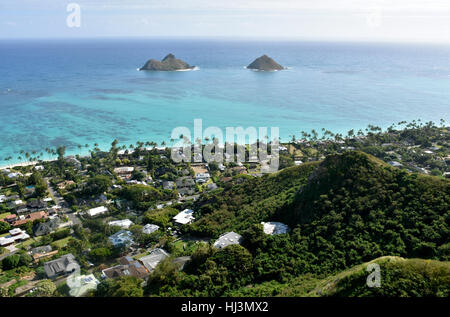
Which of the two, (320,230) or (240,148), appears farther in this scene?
(240,148)

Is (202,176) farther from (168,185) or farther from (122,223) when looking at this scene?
(122,223)

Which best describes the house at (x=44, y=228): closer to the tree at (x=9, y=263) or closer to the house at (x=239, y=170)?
the tree at (x=9, y=263)

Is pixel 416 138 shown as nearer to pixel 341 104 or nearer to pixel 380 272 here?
pixel 341 104

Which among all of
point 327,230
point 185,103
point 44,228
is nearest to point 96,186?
point 44,228

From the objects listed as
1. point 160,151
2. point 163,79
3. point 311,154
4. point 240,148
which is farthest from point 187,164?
point 163,79

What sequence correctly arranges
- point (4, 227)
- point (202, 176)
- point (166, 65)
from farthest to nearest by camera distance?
point (166, 65) < point (202, 176) < point (4, 227)

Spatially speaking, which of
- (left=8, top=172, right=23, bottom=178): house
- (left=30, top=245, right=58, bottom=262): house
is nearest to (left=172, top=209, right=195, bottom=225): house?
(left=30, top=245, right=58, bottom=262): house
